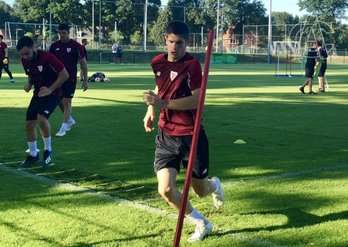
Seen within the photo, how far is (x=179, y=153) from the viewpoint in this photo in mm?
5039

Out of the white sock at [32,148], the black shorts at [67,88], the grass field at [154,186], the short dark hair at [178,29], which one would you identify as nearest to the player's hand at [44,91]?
the white sock at [32,148]

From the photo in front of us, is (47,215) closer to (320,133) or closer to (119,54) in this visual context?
(320,133)

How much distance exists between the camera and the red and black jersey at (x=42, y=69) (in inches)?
315

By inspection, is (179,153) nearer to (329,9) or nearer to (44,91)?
(44,91)

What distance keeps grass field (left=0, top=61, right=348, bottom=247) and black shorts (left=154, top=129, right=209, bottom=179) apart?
2.07 ft

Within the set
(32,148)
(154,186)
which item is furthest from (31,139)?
(154,186)

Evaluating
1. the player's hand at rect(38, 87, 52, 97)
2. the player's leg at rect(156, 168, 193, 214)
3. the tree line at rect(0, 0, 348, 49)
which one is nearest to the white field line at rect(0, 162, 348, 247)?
the player's leg at rect(156, 168, 193, 214)

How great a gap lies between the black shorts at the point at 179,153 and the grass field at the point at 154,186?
63 cm

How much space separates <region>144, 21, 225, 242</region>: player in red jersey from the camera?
15.8ft

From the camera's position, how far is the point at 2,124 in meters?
12.1

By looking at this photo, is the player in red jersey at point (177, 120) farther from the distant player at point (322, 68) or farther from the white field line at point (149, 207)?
the distant player at point (322, 68)

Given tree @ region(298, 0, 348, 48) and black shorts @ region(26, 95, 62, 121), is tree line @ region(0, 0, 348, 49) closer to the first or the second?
tree @ region(298, 0, 348, 48)

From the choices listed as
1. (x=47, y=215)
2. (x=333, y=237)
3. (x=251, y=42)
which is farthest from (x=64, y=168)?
(x=251, y=42)

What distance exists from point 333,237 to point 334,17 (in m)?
119
